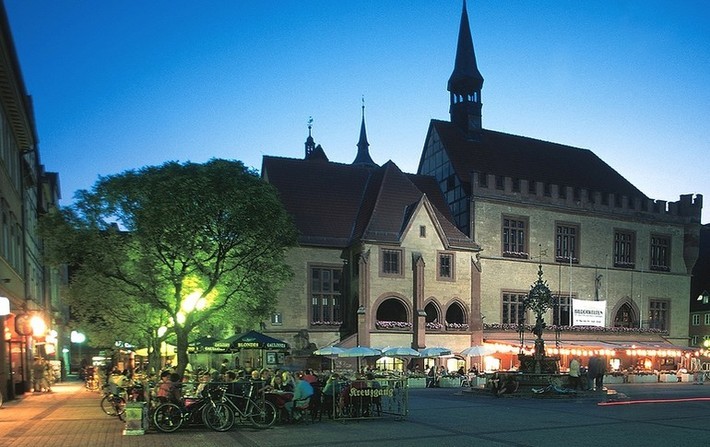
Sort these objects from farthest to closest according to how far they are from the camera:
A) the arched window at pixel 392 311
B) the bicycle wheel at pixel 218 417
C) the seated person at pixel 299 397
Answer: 1. the arched window at pixel 392 311
2. the seated person at pixel 299 397
3. the bicycle wheel at pixel 218 417

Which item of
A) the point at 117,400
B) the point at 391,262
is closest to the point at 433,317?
the point at 391,262

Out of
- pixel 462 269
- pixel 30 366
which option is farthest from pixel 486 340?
pixel 30 366

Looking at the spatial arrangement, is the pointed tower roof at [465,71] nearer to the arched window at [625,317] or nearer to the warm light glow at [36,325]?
the arched window at [625,317]

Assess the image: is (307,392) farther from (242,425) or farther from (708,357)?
(708,357)

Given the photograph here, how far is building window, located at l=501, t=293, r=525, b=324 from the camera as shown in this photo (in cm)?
4882

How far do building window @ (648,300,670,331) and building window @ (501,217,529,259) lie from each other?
45.1ft

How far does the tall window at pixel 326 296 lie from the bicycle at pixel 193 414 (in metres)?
27.1

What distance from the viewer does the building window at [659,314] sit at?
54.8 meters

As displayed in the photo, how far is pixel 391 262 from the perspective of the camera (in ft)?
145

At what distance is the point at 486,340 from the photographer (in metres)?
46.9

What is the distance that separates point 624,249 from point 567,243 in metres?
6.12

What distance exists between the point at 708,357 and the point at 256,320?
151 feet

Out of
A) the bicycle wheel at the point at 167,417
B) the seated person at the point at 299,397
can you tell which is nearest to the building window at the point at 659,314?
the seated person at the point at 299,397

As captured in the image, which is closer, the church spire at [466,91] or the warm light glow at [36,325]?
the warm light glow at [36,325]
